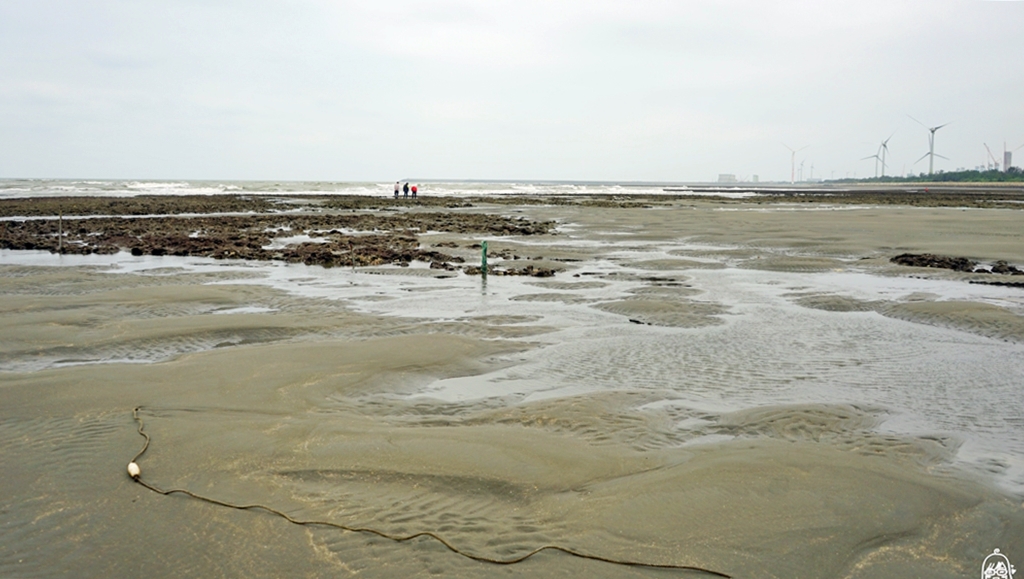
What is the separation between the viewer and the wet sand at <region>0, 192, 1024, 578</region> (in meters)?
4.53

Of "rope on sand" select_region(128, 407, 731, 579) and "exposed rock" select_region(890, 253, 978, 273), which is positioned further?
"exposed rock" select_region(890, 253, 978, 273)

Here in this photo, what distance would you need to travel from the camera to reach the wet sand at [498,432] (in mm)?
4527

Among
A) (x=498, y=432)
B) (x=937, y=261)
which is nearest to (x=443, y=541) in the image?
(x=498, y=432)

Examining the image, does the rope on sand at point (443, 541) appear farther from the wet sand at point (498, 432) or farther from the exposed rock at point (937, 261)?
the exposed rock at point (937, 261)

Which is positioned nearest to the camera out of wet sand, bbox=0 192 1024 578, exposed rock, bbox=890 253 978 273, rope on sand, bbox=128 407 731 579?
rope on sand, bbox=128 407 731 579

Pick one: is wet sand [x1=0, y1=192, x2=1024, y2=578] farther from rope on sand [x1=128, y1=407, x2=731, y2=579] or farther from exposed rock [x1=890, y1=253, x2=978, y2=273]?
exposed rock [x1=890, y1=253, x2=978, y2=273]

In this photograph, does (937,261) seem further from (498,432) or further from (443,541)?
(443,541)

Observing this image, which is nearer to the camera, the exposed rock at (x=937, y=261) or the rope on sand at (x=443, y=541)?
the rope on sand at (x=443, y=541)

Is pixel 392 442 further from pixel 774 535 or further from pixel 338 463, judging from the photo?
pixel 774 535

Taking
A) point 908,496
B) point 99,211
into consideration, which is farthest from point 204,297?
point 99,211

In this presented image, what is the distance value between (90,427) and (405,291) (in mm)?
8806

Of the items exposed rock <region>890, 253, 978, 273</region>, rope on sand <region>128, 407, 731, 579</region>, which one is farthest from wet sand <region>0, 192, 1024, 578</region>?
exposed rock <region>890, 253, 978, 273</region>

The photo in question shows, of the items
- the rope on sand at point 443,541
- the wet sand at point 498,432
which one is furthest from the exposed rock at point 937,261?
the rope on sand at point 443,541

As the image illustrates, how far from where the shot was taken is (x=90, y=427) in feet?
21.5
